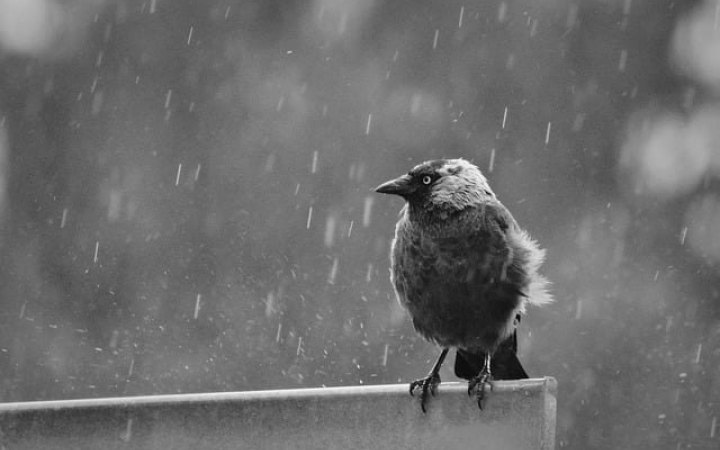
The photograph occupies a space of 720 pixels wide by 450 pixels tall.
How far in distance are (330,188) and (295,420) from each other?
11.0 m

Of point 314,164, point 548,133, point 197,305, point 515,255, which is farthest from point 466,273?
point 548,133

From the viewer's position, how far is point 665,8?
16156 mm

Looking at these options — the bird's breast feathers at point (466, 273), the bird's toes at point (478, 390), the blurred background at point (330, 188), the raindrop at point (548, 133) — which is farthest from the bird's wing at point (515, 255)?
the raindrop at point (548, 133)

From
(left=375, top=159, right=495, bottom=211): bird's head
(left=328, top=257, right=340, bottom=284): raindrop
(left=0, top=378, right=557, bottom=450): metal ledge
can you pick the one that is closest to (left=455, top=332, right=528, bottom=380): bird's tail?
(left=375, top=159, right=495, bottom=211): bird's head

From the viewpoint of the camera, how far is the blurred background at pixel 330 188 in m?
12.7

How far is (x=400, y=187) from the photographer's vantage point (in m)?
4.80

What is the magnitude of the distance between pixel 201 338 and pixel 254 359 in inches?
29.2

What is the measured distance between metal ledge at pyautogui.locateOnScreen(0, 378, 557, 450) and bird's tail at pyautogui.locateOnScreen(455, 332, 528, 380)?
5.68 ft

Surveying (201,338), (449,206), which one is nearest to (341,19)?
(201,338)

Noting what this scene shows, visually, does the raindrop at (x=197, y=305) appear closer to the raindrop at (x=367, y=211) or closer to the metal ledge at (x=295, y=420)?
the raindrop at (x=367, y=211)

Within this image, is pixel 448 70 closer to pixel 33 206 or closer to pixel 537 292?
pixel 33 206

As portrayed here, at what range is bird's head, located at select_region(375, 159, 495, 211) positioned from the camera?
469cm

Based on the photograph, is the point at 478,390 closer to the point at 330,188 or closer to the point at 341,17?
the point at 330,188

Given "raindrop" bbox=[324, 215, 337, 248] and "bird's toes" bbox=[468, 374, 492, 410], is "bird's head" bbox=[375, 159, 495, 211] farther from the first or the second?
"raindrop" bbox=[324, 215, 337, 248]
